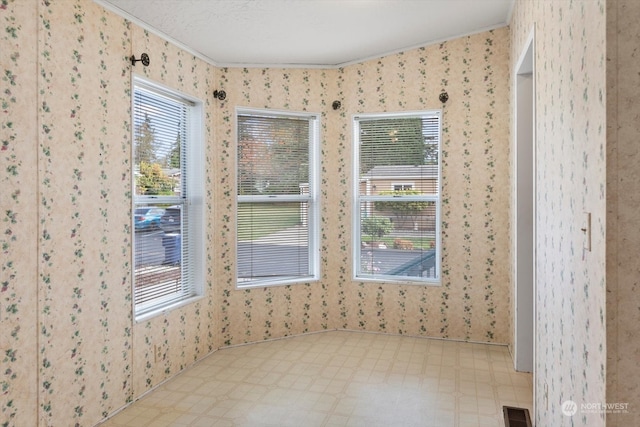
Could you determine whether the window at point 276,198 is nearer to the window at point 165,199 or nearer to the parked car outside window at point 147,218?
the window at point 165,199

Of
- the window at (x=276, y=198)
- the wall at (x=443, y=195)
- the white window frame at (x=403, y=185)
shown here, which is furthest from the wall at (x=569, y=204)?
the window at (x=276, y=198)

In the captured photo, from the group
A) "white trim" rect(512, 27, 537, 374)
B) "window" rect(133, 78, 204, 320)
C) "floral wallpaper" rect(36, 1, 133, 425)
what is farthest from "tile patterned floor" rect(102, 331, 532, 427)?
"window" rect(133, 78, 204, 320)

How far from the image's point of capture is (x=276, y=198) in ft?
13.4

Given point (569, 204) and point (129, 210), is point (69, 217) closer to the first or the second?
point (129, 210)

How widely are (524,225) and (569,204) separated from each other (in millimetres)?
1681

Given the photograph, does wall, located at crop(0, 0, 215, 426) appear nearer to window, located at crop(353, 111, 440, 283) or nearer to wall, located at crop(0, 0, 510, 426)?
wall, located at crop(0, 0, 510, 426)

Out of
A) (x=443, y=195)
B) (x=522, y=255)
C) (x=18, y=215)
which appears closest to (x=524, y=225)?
(x=522, y=255)

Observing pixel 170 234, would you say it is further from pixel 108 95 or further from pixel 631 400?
pixel 631 400

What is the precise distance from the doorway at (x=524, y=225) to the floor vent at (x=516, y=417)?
25.1 inches

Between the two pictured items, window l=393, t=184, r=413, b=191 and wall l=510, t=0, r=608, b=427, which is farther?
window l=393, t=184, r=413, b=191

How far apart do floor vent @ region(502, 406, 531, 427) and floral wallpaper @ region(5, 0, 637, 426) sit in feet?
0.66

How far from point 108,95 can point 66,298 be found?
1258mm

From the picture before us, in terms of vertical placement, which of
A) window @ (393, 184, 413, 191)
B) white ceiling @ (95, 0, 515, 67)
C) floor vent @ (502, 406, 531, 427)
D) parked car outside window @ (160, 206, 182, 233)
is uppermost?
white ceiling @ (95, 0, 515, 67)

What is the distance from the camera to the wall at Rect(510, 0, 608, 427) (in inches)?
50.3
